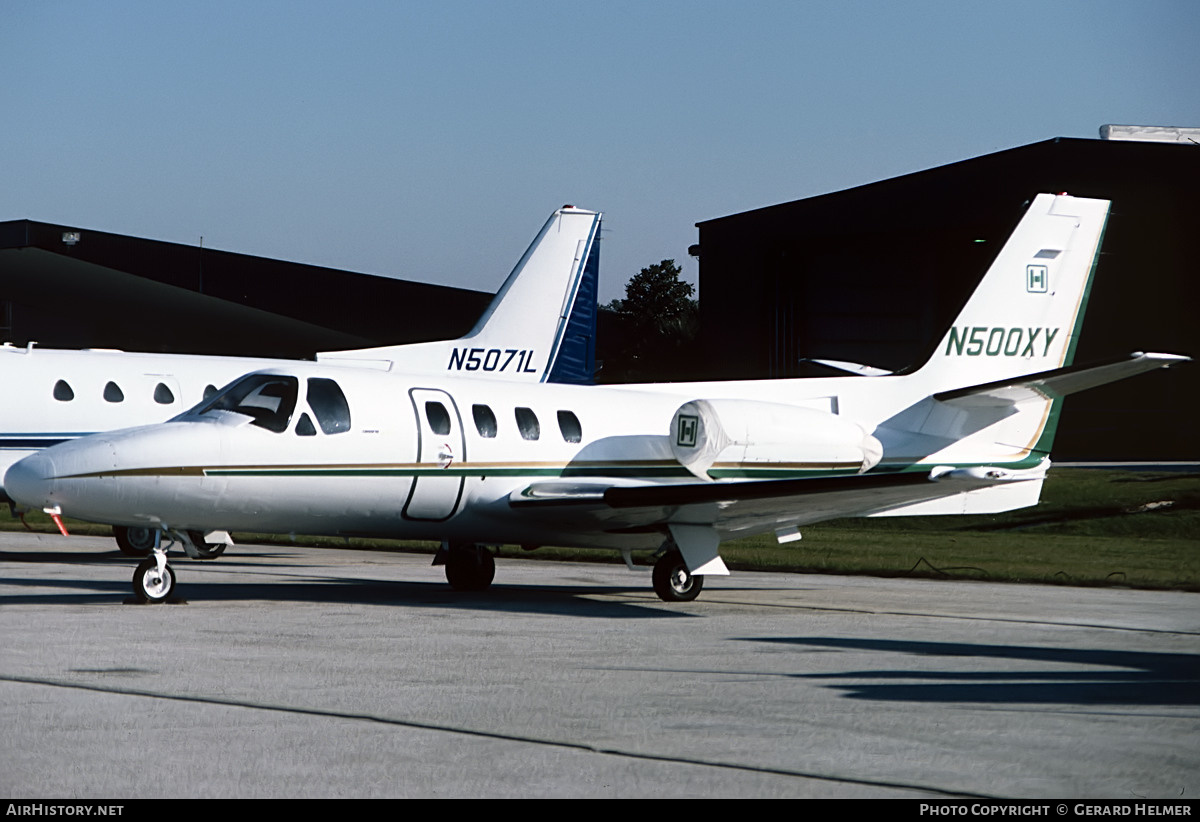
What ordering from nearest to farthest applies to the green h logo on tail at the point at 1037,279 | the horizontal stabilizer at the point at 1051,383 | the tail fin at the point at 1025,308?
the horizontal stabilizer at the point at 1051,383, the tail fin at the point at 1025,308, the green h logo on tail at the point at 1037,279

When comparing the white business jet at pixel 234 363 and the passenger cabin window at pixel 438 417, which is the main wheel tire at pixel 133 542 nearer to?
the white business jet at pixel 234 363

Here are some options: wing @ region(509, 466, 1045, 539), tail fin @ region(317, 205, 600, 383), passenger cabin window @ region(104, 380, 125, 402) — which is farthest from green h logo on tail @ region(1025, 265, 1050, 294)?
passenger cabin window @ region(104, 380, 125, 402)

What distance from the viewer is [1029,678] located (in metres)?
9.94

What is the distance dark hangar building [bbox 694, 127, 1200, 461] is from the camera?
5075cm

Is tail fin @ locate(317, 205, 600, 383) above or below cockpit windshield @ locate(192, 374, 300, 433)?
above

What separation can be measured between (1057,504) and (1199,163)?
58.1ft

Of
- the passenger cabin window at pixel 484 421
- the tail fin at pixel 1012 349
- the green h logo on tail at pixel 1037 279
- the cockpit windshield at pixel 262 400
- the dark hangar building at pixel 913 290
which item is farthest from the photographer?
the dark hangar building at pixel 913 290

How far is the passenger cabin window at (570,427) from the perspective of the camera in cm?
1658

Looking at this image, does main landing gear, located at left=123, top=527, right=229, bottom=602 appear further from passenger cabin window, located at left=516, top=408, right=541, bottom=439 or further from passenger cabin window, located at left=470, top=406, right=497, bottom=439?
passenger cabin window, located at left=516, top=408, right=541, bottom=439

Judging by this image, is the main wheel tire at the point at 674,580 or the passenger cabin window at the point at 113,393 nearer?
the main wheel tire at the point at 674,580

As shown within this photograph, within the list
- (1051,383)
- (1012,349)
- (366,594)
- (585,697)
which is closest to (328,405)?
(366,594)

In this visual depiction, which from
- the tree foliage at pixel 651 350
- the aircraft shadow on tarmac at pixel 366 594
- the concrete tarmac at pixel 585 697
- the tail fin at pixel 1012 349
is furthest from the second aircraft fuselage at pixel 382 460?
the tree foliage at pixel 651 350

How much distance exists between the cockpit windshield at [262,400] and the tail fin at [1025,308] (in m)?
8.28

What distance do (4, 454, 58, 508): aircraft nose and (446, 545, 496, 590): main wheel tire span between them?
4970mm
